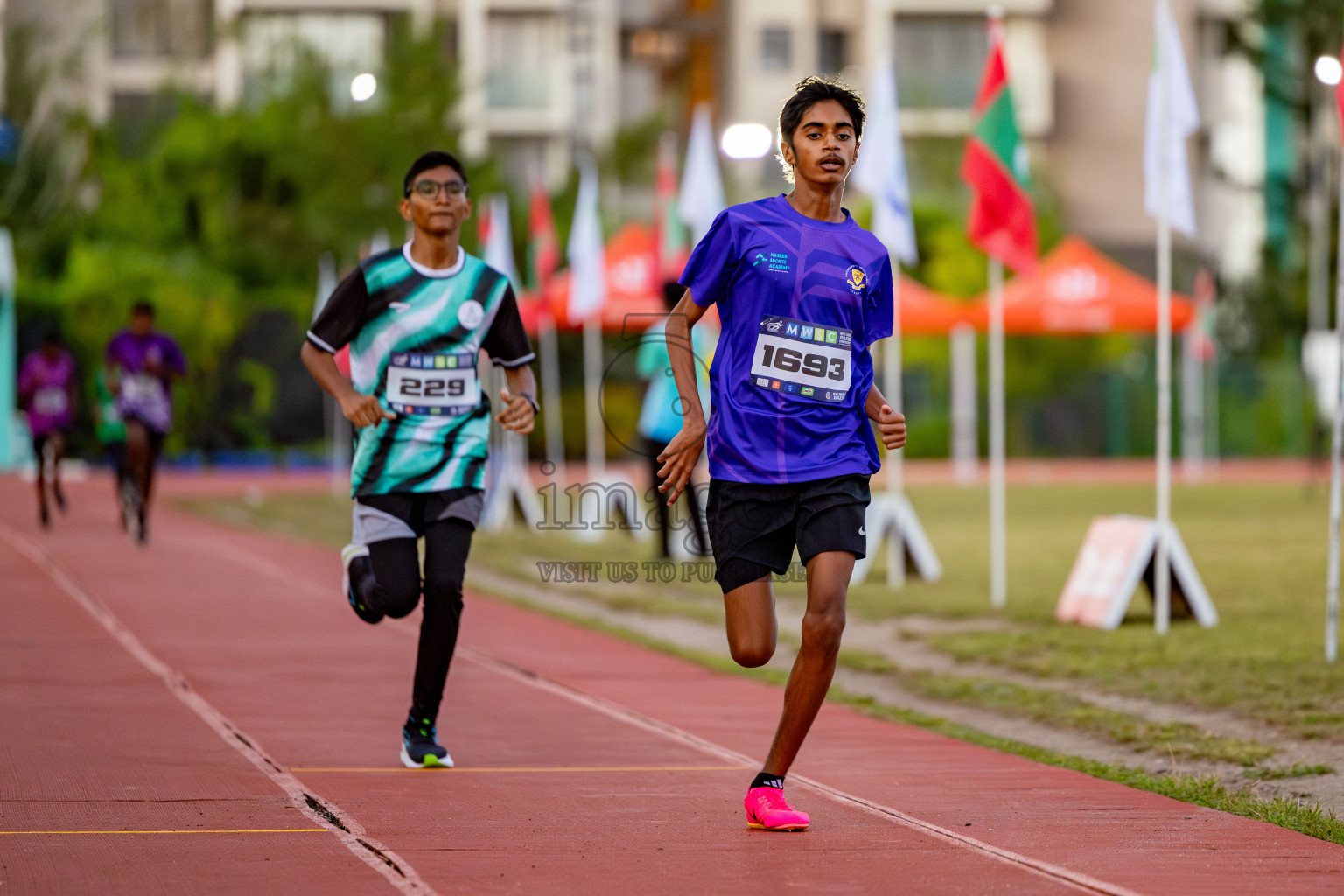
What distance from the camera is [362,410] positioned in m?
6.98

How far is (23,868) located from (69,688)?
152 inches

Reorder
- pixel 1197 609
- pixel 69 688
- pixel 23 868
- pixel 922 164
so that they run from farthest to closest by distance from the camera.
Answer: pixel 922 164 → pixel 1197 609 → pixel 69 688 → pixel 23 868

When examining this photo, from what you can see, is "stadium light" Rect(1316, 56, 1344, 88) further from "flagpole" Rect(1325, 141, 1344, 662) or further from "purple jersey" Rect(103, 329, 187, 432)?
"purple jersey" Rect(103, 329, 187, 432)

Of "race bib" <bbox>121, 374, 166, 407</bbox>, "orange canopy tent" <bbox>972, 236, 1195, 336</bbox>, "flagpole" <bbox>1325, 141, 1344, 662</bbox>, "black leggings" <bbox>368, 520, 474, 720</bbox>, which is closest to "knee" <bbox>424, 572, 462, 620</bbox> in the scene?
"black leggings" <bbox>368, 520, 474, 720</bbox>

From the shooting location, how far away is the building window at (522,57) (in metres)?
53.7

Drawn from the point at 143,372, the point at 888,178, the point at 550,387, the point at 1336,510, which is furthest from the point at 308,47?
the point at 1336,510

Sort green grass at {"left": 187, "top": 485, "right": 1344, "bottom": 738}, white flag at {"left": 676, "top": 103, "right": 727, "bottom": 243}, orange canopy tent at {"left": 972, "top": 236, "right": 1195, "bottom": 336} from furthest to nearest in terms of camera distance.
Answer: orange canopy tent at {"left": 972, "top": 236, "right": 1195, "bottom": 336} → white flag at {"left": 676, "top": 103, "right": 727, "bottom": 243} → green grass at {"left": 187, "top": 485, "right": 1344, "bottom": 738}

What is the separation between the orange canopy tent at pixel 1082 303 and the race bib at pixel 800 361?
2274 cm

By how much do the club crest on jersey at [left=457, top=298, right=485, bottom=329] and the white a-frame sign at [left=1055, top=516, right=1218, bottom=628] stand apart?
6170 millimetres

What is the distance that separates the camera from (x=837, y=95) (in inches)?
246

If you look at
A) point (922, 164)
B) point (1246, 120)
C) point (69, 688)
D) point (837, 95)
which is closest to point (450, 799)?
point (837, 95)

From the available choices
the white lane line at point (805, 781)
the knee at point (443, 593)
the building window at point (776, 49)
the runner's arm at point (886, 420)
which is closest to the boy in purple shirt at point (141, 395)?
the white lane line at point (805, 781)

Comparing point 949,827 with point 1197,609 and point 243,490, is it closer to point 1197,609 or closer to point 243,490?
point 1197,609

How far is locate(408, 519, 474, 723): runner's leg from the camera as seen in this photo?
7.23 meters
